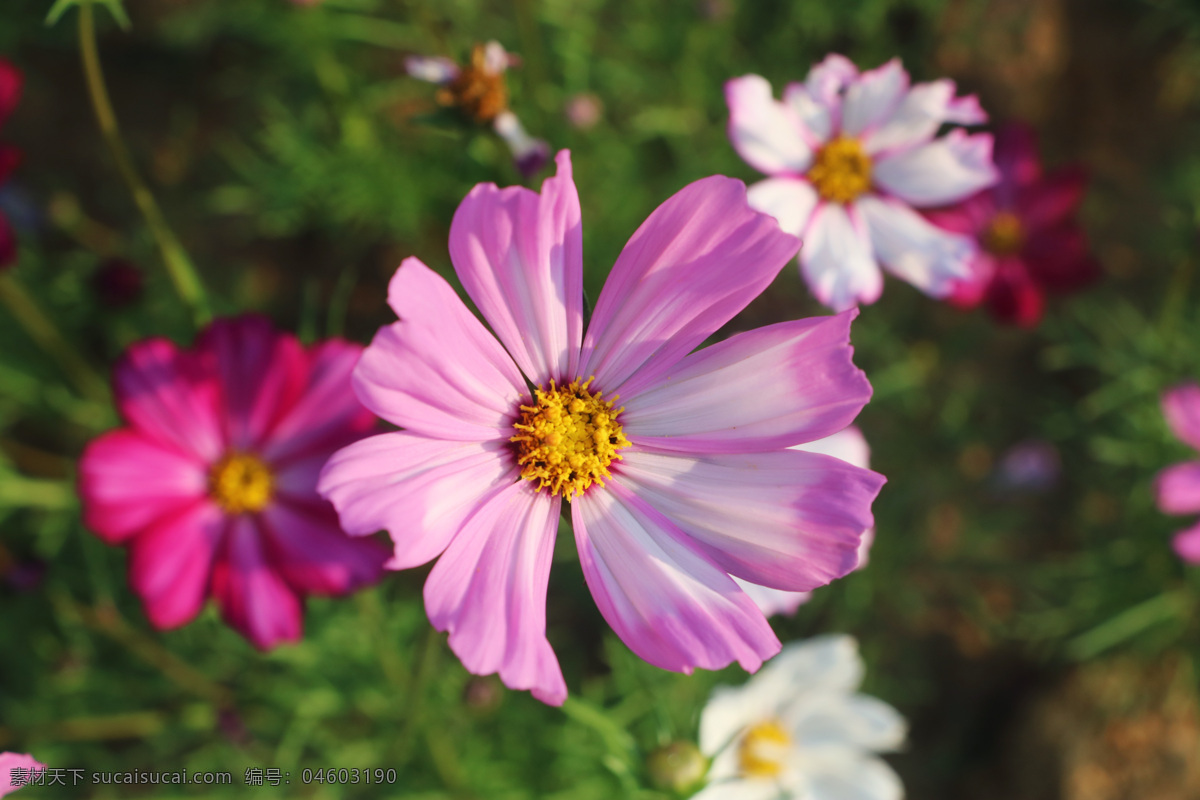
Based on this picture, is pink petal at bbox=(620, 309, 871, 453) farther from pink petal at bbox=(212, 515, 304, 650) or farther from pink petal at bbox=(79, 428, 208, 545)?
pink petal at bbox=(79, 428, 208, 545)

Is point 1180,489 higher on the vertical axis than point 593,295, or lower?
lower

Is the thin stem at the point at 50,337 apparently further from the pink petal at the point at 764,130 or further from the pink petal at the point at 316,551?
the pink petal at the point at 764,130

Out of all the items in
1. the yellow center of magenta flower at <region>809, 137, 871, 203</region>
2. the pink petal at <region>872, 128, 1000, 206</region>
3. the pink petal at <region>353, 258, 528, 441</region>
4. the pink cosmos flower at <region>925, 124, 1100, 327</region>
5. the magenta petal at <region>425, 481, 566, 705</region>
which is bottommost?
the magenta petal at <region>425, 481, 566, 705</region>

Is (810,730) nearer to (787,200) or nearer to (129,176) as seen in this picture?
(787,200)

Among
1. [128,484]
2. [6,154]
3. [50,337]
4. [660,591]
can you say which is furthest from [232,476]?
[660,591]

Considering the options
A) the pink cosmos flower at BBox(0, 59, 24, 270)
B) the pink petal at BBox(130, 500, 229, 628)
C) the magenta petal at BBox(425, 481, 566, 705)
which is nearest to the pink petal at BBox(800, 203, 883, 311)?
the magenta petal at BBox(425, 481, 566, 705)

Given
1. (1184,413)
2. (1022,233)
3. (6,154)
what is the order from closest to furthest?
(6,154) → (1184,413) → (1022,233)

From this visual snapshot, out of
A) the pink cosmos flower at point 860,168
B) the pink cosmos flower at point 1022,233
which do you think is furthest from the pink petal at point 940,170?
the pink cosmos flower at point 1022,233
